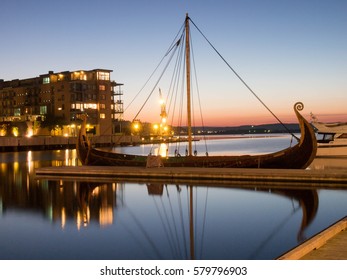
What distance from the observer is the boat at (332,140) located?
4688 cm

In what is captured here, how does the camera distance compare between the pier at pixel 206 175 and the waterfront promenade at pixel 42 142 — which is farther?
the waterfront promenade at pixel 42 142

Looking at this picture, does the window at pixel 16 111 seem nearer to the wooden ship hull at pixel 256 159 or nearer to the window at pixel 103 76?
the window at pixel 103 76

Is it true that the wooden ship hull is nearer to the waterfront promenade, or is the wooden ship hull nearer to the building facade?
the waterfront promenade

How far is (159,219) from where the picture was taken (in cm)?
1828

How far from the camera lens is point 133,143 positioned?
120125mm

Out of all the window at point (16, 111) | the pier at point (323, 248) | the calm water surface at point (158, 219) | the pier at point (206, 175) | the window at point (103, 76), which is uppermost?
the window at point (103, 76)

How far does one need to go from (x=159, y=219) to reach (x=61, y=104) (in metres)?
88.9

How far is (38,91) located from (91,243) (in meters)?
98.7

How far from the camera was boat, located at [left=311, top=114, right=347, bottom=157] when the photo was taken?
154 ft

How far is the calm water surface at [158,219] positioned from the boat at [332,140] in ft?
84.3

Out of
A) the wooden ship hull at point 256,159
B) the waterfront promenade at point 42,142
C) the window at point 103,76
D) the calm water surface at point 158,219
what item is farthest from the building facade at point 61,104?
the calm water surface at point 158,219

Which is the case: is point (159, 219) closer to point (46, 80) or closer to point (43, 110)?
point (43, 110)

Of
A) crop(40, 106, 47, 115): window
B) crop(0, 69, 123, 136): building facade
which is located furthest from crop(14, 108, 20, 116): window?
crop(40, 106, 47, 115): window

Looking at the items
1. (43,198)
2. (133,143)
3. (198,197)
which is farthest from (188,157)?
(133,143)
